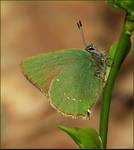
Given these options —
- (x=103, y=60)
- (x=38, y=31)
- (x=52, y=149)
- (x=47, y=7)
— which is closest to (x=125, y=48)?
(x=103, y=60)

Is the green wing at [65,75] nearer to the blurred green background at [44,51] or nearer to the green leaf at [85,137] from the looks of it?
the green leaf at [85,137]

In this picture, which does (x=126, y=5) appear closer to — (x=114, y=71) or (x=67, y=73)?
(x=114, y=71)

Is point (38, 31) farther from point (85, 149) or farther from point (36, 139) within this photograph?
point (85, 149)

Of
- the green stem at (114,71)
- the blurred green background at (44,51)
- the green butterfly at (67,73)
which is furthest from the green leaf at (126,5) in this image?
the blurred green background at (44,51)

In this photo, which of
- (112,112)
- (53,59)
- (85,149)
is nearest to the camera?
(85,149)

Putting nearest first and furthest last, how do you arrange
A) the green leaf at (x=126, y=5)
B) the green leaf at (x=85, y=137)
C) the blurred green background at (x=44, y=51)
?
the green leaf at (x=126, y=5) < the green leaf at (x=85, y=137) < the blurred green background at (x=44, y=51)

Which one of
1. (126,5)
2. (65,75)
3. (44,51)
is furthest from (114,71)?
(44,51)
